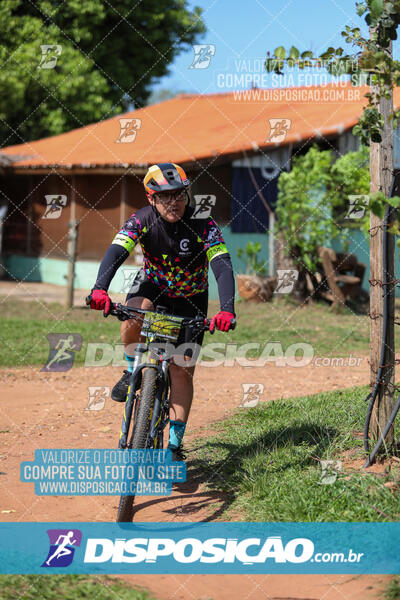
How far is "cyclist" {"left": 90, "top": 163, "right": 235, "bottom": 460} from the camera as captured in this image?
4.82 meters

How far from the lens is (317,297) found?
49.9 ft

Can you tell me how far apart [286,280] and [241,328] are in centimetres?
326

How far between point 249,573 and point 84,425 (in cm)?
307

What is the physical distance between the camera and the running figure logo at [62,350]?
9547mm

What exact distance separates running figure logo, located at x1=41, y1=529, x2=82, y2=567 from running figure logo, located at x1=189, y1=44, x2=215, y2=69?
8.50 m

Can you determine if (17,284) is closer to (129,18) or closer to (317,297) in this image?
(317,297)

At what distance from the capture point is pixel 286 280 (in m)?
15.1

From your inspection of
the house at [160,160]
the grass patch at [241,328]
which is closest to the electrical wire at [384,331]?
the grass patch at [241,328]

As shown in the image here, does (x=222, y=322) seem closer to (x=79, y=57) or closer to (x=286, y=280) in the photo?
(x=286, y=280)

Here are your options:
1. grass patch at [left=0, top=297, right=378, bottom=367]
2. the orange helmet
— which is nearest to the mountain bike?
the orange helmet

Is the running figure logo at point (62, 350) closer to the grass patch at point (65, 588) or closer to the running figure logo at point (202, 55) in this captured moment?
the running figure logo at point (202, 55)

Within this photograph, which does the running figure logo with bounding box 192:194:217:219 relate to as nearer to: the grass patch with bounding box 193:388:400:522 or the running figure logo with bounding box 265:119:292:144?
the running figure logo with bounding box 265:119:292:144

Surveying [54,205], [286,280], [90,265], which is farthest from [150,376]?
[54,205]

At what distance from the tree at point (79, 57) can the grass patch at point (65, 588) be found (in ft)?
63.2
